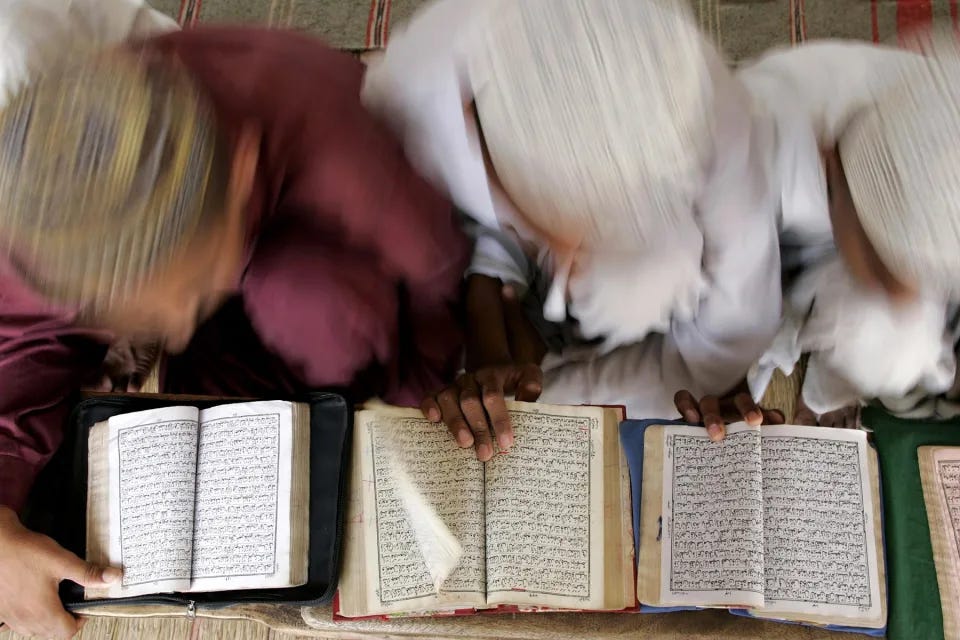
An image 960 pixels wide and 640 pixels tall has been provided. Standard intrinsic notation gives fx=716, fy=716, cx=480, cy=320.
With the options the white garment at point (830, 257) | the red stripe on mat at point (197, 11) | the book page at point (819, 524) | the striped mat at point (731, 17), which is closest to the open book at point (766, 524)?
the book page at point (819, 524)

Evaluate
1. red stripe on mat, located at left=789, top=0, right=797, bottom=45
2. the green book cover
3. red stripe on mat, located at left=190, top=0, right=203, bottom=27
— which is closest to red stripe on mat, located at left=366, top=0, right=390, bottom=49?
red stripe on mat, located at left=190, top=0, right=203, bottom=27

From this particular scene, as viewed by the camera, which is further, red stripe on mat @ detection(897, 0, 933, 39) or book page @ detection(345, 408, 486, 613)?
red stripe on mat @ detection(897, 0, 933, 39)

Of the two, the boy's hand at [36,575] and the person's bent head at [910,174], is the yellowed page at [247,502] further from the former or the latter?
the person's bent head at [910,174]

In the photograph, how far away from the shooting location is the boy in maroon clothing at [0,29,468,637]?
0.47 m

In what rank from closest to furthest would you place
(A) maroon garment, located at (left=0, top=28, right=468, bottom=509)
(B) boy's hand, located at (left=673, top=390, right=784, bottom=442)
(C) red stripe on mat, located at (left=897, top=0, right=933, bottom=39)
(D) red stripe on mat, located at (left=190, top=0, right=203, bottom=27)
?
1. (A) maroon garment, located at (left=0, top=28, right=468, bottom=509)
2. (B) boy's hand, located at (left=673, top=390, right=784, bottom=442)
3. (C) red stripe on mat, located at (left=897, top=0, right=933, bottom=39)
4. (D) red stripe on mat, located at (left=190, top=0, right=203, bottom=27)

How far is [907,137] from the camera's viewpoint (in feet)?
1.70

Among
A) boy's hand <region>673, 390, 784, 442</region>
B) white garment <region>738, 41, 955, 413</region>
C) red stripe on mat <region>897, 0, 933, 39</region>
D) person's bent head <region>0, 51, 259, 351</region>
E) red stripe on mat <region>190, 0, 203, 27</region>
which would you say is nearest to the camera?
person's bent head <region>0, 51, 259, 351</region>

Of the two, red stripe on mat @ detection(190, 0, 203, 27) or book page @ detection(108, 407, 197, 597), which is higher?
red stripe on mat @ detection(190, 0, 203, 27)

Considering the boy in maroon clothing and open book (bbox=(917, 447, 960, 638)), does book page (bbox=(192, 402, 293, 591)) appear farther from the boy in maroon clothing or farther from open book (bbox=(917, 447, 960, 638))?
open book (bbox=(917, 447, 960, 638))

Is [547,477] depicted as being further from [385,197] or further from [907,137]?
[907,137]

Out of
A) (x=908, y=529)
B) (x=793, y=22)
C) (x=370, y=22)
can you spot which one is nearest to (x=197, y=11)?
(x=370, y=22)

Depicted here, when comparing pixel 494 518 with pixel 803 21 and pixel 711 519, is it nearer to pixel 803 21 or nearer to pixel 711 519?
pixel 711 519

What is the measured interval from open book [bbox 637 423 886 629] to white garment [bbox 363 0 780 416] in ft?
0.50

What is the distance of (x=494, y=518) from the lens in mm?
801
